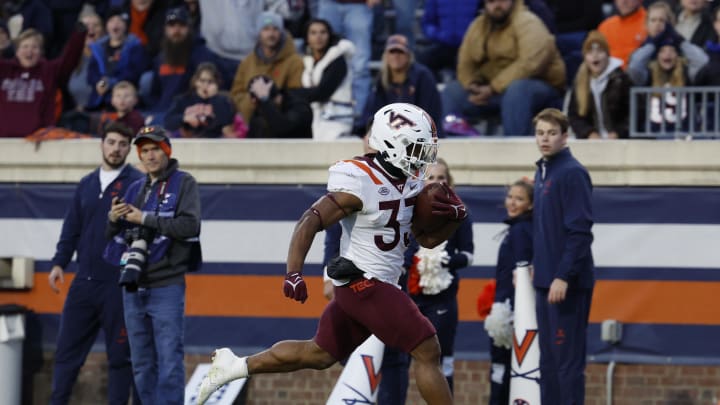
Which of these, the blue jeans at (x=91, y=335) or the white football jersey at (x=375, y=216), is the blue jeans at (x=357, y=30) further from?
the white football jersey at (x=375, y=216)

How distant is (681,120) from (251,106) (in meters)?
3.42

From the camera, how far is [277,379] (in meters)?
11.0

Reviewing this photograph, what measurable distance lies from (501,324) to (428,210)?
2.21m

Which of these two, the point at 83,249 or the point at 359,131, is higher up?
the point at 359,131

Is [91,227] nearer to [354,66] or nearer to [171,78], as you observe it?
[171,78]

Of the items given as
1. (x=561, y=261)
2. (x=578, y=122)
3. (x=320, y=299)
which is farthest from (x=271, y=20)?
(x=561, y=261)

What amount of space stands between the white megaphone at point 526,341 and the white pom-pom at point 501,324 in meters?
0.08

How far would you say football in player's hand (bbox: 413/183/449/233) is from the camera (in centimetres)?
779

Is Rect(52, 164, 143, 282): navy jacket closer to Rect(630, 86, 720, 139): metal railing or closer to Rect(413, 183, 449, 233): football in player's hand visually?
Rect(413, 183, 449, 233): football in player's hand

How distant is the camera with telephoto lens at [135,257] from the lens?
907cm

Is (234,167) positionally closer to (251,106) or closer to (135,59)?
(251,106)

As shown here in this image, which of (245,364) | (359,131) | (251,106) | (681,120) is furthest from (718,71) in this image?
(245,364)

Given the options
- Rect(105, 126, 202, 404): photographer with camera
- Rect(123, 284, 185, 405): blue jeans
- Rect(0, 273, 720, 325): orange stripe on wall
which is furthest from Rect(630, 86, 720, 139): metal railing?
Rect(123, 284, 185, 405): blue jeans

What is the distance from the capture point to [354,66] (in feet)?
40.2
